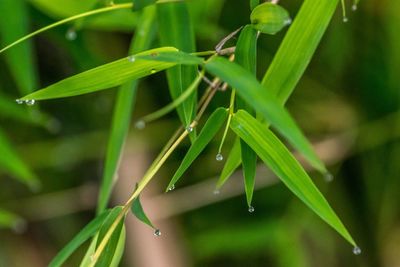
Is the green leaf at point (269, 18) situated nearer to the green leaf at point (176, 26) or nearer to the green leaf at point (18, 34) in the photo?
the green leaf at point (176, 26)

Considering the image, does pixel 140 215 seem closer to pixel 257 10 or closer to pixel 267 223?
pixel 257 10

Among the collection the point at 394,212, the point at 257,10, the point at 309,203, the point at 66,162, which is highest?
the point at 66,162

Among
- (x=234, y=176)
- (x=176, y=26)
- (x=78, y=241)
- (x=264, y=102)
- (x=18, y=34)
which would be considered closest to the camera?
(x=264, y=102)

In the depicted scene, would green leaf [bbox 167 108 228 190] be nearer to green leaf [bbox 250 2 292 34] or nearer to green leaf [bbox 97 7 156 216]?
green leaf [bbox 250 2 292 34]

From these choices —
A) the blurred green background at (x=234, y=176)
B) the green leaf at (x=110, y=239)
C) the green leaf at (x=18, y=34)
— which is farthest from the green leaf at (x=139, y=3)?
the blurred green background at (x=234, y=176)

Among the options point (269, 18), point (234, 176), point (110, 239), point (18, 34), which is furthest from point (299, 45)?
point (234, 176)

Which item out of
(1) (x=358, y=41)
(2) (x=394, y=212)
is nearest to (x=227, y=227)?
(2) (x=394, y=212)

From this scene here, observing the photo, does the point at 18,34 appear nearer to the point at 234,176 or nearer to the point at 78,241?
the point at 78,241
